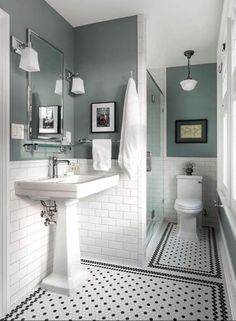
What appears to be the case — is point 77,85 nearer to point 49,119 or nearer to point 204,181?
point 49,119

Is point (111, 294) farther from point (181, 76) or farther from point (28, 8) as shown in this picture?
point (181, 76)

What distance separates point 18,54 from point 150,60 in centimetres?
Answer: 221

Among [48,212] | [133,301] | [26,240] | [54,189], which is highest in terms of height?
[54,189]

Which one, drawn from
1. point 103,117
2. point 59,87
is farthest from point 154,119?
point 59,87

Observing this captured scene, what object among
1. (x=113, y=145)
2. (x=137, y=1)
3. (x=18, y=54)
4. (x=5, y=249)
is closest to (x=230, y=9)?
(x=137, y=1)

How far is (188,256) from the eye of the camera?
2676mm

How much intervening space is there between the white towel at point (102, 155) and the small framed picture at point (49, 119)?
428mm

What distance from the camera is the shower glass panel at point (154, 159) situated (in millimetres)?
Answer: 2961

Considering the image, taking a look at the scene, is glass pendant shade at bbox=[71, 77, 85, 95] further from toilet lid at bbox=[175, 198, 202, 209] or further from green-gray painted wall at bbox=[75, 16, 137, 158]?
toilet lid at bbox=[175, 198, 202, 209]

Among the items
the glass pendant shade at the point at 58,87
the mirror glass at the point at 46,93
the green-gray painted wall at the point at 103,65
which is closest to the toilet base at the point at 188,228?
the green-gray painted wall at the point at 103,65

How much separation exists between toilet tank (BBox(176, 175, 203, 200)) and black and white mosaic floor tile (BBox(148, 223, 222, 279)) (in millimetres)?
564

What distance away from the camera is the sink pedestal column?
6.63ft

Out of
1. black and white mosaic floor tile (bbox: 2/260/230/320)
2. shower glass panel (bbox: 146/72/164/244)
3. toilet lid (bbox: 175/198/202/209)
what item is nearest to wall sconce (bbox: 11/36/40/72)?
shower glass panel (bbox: 146/72/164/244)

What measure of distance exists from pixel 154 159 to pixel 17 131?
78.3 inches
